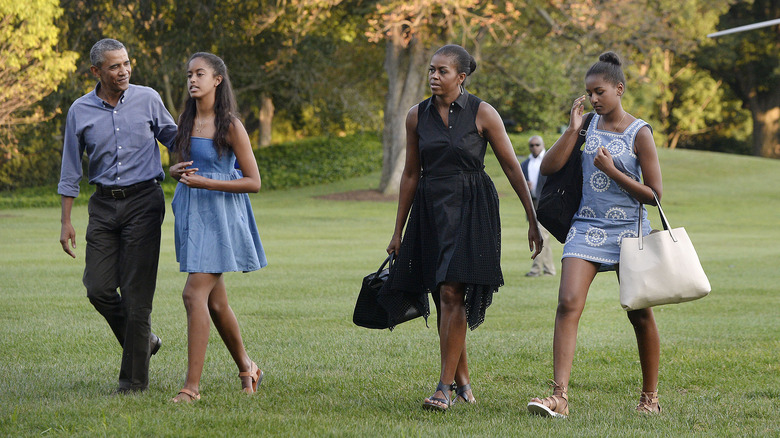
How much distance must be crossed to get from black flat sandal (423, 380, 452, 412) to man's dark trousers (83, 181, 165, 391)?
1777mm

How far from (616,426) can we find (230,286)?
8478 mm

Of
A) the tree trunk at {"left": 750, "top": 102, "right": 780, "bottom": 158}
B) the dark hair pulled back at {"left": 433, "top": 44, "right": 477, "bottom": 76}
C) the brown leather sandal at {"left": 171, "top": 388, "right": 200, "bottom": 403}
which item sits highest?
the tree trunk at {"left": 750, "top": 102, "right": 780, "bottom": 158}

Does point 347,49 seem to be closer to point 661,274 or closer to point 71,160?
point 71,160

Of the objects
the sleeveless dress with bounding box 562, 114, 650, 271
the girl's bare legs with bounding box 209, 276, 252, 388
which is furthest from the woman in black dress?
the girl's bare legs with bounding box 209, 276, 252, 388

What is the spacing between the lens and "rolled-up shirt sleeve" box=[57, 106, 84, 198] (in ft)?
20.3

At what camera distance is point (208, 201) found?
585 cm

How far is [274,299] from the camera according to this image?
1169 centimetres

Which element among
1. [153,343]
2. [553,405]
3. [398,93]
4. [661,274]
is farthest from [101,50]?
[398,93]

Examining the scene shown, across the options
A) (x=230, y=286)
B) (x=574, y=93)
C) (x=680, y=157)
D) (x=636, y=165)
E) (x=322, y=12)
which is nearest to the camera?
(x=636, y=165)

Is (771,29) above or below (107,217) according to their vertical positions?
above

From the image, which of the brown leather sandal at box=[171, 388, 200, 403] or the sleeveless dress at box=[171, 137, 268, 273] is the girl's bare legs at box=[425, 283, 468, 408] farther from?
the brown leather sandal at box=[171, 388, 200, 403]

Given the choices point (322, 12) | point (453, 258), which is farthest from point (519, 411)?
point (322, 12)

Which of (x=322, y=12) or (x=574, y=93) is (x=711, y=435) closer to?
(x=322, y=12)

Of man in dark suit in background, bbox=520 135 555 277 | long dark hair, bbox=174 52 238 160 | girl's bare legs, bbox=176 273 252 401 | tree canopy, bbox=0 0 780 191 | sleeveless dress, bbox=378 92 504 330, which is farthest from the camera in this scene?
tree canopy, bbox=0 0 780 191
